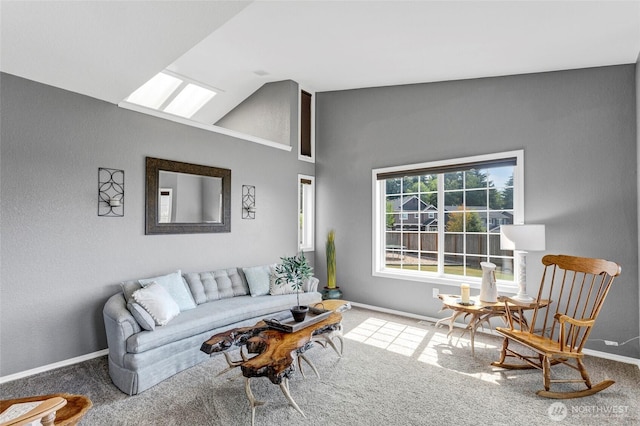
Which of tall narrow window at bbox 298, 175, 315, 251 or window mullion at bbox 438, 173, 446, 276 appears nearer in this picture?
window mullion at bbox 438, 173, 446, 276

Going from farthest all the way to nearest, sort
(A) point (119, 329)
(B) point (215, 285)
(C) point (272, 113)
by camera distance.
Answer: (C) point (272, 113) < (B) point (215, 285) < (A) point (119, 329)

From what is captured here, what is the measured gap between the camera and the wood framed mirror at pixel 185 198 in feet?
12.2

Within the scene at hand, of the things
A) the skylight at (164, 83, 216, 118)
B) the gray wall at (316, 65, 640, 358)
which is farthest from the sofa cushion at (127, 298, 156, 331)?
the skylight at (164, 83, 216, 118)

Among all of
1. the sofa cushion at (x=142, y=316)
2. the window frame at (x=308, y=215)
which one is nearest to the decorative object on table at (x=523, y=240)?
the window frame at (x=308, y=215)

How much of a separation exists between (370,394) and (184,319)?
1832mm

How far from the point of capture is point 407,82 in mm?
4574

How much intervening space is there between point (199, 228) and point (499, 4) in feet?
12.8

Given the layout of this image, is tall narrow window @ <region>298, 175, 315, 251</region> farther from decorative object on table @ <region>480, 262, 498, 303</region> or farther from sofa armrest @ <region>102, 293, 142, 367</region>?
sofa armrest @ <region>102, 293, 142, 367</region>

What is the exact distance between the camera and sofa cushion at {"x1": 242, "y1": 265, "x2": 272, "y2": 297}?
4162 mm

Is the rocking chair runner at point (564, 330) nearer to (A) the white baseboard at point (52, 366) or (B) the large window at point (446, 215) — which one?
(B) the large window at point (446, 215)

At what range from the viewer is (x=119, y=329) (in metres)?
2.67

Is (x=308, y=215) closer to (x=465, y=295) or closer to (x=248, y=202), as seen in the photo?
(x=248, y=202)

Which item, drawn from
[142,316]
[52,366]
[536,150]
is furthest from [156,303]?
[536,150]

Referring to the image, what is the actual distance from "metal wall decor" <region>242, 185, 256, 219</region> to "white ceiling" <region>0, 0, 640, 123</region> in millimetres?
1841
